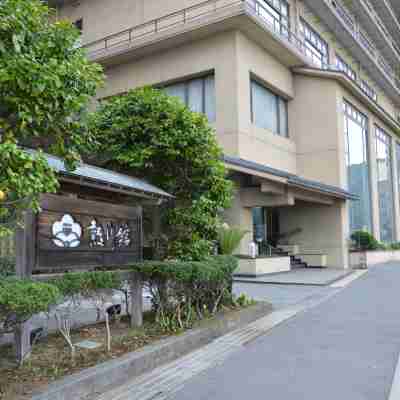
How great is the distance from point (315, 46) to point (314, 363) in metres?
23.3

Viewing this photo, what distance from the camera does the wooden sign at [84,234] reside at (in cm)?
552

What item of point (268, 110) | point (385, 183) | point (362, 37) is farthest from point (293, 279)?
point (362, 37)

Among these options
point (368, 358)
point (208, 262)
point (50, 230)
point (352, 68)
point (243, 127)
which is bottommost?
point (368, 358)

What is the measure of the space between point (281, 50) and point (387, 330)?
15.2 meters

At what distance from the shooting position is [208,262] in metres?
8.12

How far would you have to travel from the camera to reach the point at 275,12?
20.9 m

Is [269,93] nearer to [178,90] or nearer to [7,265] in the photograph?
[178,90]

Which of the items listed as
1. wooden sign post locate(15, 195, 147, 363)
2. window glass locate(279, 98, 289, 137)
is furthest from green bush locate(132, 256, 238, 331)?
window glass locate(279, 98, 289, 137)

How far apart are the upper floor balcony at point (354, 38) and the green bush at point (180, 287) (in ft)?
70.6

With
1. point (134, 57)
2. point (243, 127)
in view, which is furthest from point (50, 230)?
point (134, 57)

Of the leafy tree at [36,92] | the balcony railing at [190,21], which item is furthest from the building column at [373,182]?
the leafy tree at [36,92]

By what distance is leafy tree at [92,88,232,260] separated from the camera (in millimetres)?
8750

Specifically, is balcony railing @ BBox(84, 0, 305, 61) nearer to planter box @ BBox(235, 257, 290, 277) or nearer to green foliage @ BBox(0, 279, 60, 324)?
planter box @ BBox(235, 257, 290, 277)

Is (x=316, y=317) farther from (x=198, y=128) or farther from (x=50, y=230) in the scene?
(x=50, y=230)
